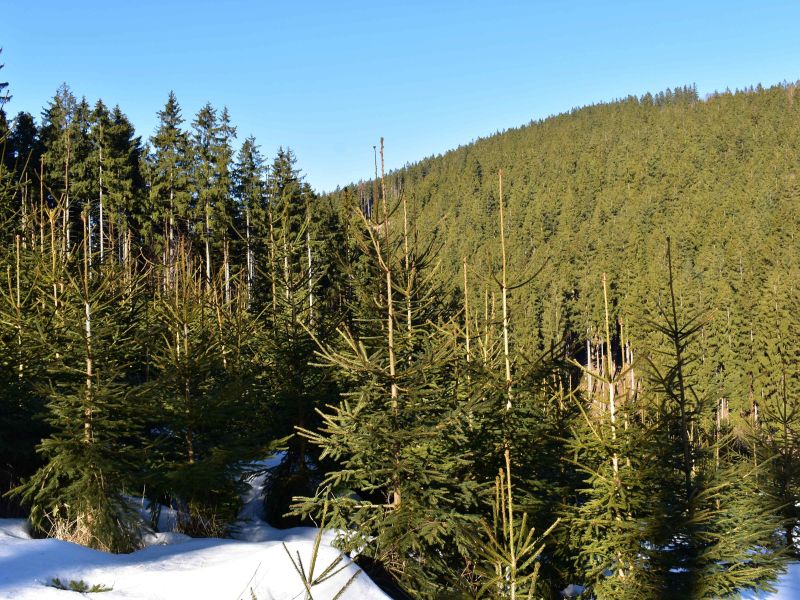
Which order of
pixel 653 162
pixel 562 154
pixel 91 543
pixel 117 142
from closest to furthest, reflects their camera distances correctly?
1. pixel 91 543
2. pixel 117 142
3. pixel 653 162
4. pixel 562 154

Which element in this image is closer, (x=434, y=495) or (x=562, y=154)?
(x=434, y=495)

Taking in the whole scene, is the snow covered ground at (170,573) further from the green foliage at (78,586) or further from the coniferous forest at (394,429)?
the coniferous forest at (394,429)

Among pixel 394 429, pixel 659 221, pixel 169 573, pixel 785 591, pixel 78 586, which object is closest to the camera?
pixel 78 586

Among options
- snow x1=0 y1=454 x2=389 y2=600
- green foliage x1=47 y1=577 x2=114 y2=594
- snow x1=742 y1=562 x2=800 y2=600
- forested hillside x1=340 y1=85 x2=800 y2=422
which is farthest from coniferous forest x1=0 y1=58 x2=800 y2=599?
green foliage x1=47 y1=577 x2=114 y2=594

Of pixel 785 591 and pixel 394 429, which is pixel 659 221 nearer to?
pixel 785 591

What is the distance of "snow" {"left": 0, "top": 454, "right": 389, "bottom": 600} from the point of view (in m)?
5.43

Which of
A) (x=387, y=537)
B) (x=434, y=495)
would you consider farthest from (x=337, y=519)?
(x=434, y=495)

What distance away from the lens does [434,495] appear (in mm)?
6758

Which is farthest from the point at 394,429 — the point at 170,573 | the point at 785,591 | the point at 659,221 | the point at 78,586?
the point at 659,221

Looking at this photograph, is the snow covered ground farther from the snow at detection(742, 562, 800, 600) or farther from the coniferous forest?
the snow at detection(742, 562, 800, 600)

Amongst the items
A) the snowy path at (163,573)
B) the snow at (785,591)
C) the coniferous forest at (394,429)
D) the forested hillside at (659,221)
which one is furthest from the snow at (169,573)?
the snow at (785,591)

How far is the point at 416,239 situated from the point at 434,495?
11.7 ft

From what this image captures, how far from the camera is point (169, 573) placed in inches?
233

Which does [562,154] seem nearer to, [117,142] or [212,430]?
[117,142]
